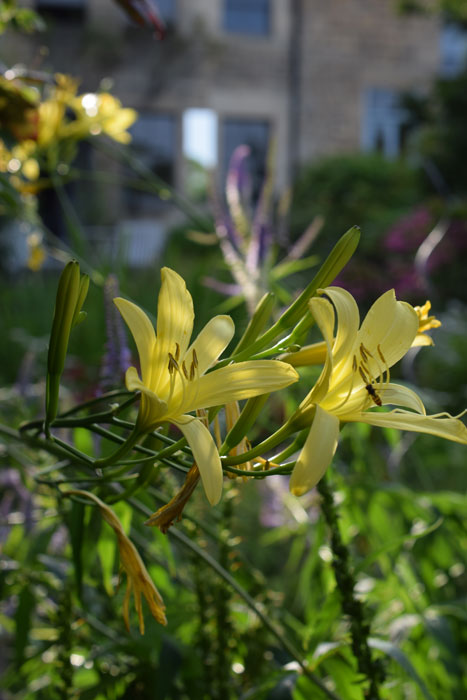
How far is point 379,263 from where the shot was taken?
17.4ft

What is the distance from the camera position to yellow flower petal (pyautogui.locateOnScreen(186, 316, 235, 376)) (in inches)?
11.0

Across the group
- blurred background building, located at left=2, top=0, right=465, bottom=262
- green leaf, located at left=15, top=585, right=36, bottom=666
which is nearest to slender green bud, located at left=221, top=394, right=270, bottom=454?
green leaf, located at left=15, top=585, right=36, bottom=666

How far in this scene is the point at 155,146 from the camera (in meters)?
9.02

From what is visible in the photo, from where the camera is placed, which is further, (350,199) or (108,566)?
(350,199)

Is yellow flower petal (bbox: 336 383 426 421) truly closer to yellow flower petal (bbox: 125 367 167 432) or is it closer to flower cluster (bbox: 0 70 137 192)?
yellow flower petal (bbox: 125 367 167 432)

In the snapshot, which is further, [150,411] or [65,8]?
[65,8]

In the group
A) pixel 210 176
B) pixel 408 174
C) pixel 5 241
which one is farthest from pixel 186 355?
pixel 408 174

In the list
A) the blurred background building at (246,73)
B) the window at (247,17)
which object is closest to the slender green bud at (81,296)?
the blurred background building at (246,73)

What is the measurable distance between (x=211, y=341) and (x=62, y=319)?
0.18ft

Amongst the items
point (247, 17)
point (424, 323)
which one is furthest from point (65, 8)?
point (424, 323)

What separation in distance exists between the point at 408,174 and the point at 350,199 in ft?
3.01

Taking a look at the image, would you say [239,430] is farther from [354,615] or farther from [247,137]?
[247,137]

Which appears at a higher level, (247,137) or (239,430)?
(239,430)

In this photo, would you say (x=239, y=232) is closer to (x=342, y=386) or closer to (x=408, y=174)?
(x=342, y=386)
